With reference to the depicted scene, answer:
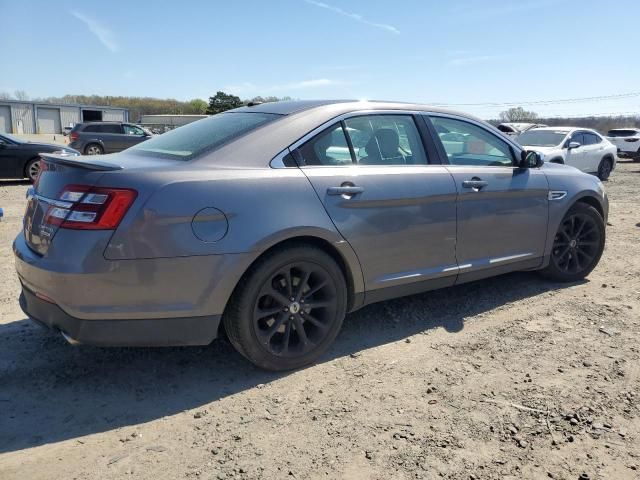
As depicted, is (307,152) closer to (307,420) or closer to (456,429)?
(307,420)

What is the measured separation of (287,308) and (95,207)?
1.22 metres

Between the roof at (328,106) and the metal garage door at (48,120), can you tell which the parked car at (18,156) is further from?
the metal garage door at (48,120)

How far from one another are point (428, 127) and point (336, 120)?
2.87 ft

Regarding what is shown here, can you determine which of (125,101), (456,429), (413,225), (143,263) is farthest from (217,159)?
(125,101)

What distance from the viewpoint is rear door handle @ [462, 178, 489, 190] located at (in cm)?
404

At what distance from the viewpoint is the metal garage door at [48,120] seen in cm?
6241

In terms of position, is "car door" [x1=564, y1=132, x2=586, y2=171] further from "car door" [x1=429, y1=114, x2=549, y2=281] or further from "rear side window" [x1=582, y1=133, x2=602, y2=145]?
"car door" [x1=429, y1=114, x2=549, y2=281]

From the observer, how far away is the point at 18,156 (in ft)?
40.3

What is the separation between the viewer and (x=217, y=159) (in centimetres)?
310

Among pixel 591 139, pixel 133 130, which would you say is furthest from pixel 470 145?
pixel 133 130

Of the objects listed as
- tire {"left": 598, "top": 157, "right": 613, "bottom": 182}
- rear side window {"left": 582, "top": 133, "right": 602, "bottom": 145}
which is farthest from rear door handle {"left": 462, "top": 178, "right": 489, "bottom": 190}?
tire {"left": 598, "top": 157, "right": 613, "bottom": 182}

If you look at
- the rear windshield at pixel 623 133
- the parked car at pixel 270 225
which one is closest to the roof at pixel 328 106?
the parked car at pixel 270 225

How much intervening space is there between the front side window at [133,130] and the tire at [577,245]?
1997 cm

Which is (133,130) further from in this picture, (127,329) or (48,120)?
(48,120)
